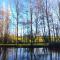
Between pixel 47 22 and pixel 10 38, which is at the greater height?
pixel 47 22

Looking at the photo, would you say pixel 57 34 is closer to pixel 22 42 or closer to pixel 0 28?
pixel 22 42

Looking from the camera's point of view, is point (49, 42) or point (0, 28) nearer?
point (49, 42)

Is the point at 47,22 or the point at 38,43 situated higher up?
the point at 47,22

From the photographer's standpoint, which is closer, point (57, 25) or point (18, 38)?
point (57, 25)

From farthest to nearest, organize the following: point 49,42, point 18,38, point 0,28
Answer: point 18,38 → point 0,28 → point 49,42

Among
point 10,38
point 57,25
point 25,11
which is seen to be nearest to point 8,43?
point 10,38

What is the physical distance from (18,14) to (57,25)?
4.10 metres

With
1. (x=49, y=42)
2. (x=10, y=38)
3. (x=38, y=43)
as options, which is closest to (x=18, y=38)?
(x=10, y=38)

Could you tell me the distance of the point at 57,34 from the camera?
2228cm

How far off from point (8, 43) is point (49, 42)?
458cm

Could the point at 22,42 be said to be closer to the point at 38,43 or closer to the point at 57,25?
the point at 38,43

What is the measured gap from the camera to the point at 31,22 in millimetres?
22047

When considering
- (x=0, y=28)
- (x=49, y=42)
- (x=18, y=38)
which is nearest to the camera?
(x=49, y=42)

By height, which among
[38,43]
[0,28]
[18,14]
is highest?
[18,14]
